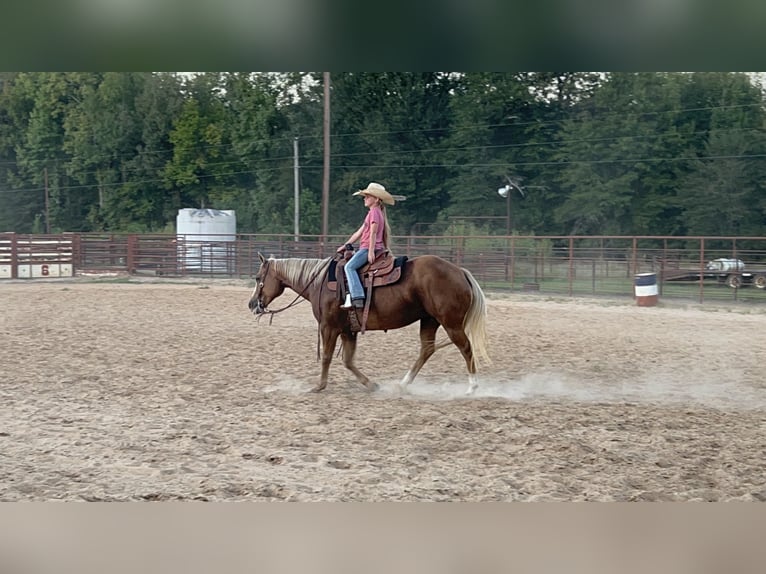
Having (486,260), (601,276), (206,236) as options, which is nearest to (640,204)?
(601,276)

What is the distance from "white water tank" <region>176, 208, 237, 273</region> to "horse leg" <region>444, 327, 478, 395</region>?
3.13m

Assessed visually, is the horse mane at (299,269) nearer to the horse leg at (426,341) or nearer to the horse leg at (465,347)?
the horse leg at (426,341)

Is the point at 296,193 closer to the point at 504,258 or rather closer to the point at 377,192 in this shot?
the point at 504,258

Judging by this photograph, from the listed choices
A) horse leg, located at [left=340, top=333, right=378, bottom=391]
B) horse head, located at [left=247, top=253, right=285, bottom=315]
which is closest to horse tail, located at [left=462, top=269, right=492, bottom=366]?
horse leg, located at [left=340, top=333, right=378, bottom=391]

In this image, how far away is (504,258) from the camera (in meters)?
8.60

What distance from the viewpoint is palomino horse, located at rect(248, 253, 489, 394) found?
4387mm

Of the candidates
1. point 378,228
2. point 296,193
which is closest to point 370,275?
point 378,228

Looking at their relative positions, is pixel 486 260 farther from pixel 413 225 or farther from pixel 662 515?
pixel 662 515

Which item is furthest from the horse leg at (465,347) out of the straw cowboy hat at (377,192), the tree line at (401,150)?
the tree line at (401,150)

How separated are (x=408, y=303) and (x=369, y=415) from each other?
78 cm

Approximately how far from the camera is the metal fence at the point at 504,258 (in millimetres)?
7289

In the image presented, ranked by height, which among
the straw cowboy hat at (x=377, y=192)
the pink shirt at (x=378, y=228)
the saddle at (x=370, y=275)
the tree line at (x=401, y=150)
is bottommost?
the saddle at (x=370, y=275)

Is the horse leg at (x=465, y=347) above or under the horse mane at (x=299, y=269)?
under

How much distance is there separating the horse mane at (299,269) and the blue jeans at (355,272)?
26cm
